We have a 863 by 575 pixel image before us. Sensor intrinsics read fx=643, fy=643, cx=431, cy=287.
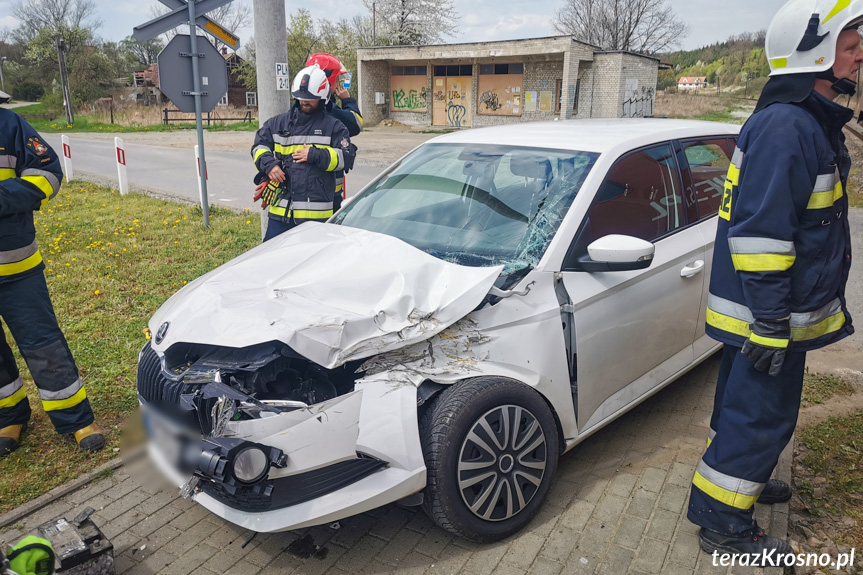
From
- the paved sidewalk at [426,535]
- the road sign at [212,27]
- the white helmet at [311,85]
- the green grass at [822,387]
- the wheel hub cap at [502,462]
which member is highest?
the road sign at [212,27]

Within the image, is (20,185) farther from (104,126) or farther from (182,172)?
(104,126)

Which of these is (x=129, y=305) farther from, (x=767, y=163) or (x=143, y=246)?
(x=767, y=163)

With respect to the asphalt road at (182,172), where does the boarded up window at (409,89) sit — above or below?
above

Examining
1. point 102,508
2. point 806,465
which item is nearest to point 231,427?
point 102,508

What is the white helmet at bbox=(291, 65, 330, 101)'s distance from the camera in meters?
4.78

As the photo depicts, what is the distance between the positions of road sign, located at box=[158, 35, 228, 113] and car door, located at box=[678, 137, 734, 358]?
5.64 meters

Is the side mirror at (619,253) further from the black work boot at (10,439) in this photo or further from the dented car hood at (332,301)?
the black work boot at (10,439)

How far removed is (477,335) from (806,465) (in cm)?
201

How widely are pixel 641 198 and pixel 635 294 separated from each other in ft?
1.79

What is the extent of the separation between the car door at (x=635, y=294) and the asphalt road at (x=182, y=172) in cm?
799

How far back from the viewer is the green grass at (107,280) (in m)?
3.47

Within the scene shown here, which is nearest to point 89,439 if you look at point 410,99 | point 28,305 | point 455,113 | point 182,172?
point 28,305

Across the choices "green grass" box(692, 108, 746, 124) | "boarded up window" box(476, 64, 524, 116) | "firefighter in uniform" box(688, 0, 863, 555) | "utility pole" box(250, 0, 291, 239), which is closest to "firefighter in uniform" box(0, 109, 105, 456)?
"utility pole" box(250, 0, 291, 239)

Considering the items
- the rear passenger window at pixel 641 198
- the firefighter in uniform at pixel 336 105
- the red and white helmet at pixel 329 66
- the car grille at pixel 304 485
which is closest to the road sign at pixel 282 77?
the firefighter in uniform at pixel 336 105
